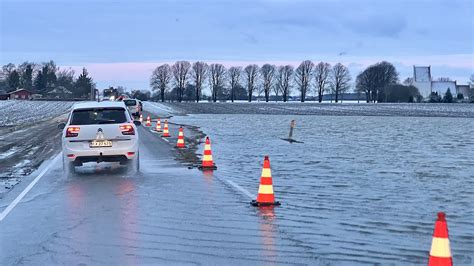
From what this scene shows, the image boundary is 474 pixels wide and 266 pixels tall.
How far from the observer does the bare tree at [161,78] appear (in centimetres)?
17588

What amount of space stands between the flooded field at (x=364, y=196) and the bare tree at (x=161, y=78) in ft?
500

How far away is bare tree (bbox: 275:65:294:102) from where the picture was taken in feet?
582

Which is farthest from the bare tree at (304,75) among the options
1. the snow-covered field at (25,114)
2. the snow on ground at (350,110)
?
the snow-covered field at (25,114)

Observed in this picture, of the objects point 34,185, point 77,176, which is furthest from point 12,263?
point 77,176

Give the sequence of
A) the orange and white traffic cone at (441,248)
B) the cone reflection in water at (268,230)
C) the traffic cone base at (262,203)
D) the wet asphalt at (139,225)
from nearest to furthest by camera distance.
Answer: the orange and white traffic cone at (441,248) → the wet asphalt at (139,225) → the cone reflection in water at (268,230) → the traffic cone base at (262,203)

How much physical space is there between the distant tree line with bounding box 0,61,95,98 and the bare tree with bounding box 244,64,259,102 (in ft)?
134

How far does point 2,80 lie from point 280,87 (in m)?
78.5

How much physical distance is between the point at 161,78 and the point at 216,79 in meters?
14.7

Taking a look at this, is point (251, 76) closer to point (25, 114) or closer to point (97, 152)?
point (25, 114)

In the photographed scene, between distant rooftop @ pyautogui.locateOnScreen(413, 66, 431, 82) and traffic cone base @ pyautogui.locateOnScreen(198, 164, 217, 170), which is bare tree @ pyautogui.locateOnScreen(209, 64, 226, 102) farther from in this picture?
traffic cone base @ pyautogui.locateOnScreen(198, 164, 217, 170)

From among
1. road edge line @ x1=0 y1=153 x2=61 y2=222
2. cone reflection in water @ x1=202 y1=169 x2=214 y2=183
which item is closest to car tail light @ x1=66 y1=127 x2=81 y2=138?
road edge line @ x1=0 y1=153 x2=61 y2=222

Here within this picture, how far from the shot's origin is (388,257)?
7.56m

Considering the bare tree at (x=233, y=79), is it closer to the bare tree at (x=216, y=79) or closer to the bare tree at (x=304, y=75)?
the bare tree at (x=216, y=79)

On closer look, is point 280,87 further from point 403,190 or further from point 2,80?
point 403,190
